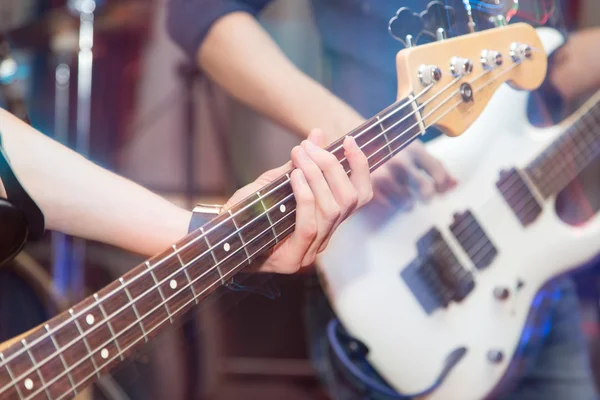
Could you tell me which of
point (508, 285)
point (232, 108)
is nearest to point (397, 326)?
point (508, 285)

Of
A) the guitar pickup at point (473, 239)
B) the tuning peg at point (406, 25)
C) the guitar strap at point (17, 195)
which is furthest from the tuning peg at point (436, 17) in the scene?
the guitar strap at point (17, 195)

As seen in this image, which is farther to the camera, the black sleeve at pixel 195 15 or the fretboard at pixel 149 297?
the black sleeve at pixel 195 15

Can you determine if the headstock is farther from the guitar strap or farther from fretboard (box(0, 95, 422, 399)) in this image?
the guitar strap

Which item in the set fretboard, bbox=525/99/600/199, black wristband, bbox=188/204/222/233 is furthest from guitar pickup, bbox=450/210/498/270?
black wristband, bbox=188/204/222/233

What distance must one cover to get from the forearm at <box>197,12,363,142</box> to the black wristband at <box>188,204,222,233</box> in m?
0.21

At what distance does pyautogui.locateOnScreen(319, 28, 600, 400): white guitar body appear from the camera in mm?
698

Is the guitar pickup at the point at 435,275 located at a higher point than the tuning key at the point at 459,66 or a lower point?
lower

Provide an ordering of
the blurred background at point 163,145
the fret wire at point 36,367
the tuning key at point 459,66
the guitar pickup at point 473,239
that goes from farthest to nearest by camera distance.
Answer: the blurred background at point 163,145
the guitar pickup at point 473,239
the tuning key at point 459,66
the fret wire at point 36,367

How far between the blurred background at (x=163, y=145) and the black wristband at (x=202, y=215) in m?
0.39

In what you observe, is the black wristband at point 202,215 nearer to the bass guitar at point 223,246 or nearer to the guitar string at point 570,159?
the bass guitar at point 223,246

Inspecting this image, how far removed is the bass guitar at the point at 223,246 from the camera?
43cm

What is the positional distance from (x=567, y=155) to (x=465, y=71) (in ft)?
1.02

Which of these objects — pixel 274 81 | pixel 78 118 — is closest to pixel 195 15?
pixel 274 81

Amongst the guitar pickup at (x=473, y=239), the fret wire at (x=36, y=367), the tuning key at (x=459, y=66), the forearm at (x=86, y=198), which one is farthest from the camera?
the guitar pickup at (x=473, y=239)
